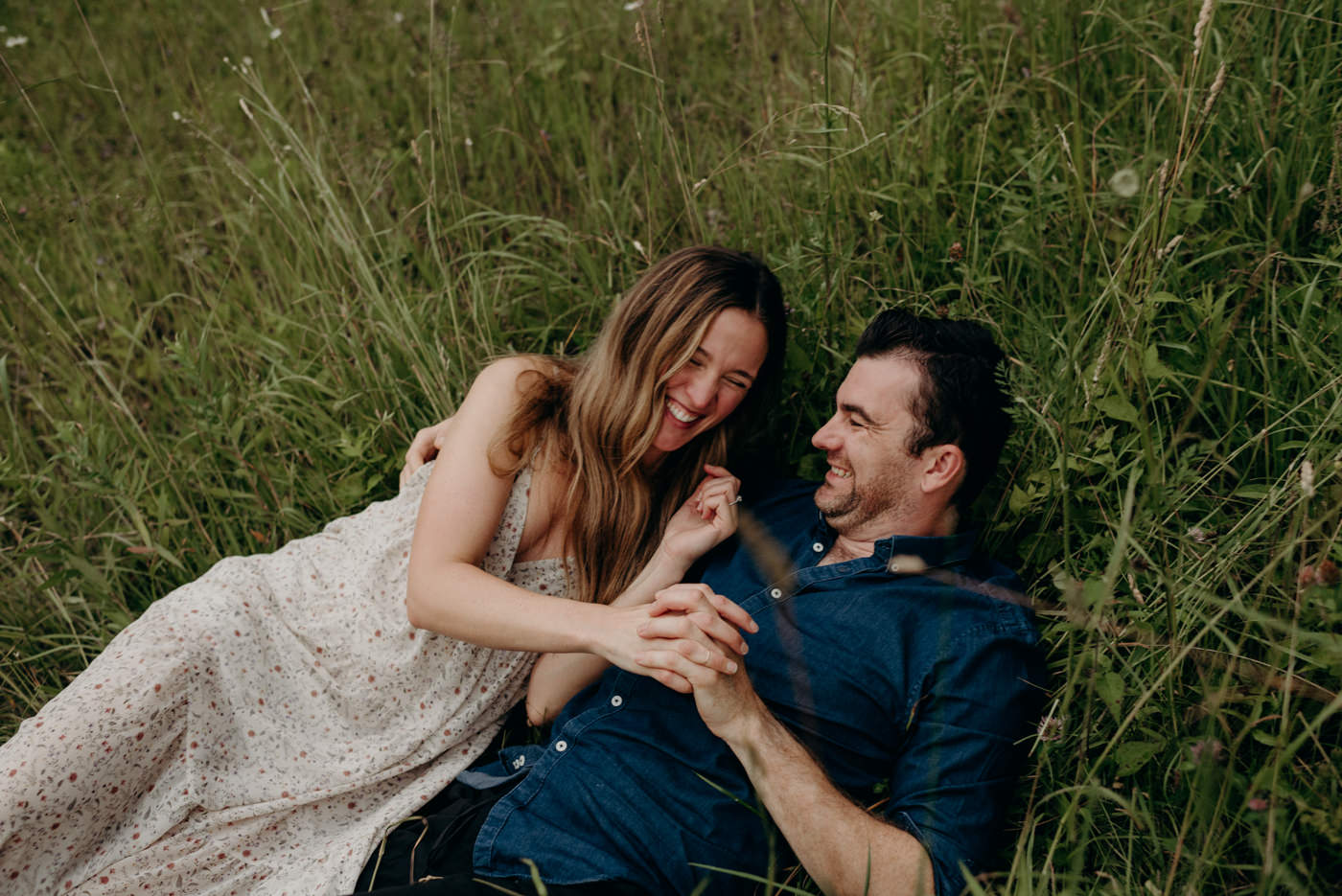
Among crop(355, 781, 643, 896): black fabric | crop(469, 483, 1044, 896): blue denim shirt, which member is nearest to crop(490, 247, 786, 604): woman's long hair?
crop(469, 483, 1044, 896): blue denim shirt

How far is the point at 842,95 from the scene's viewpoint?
3.48 m

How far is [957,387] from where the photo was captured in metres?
2.42

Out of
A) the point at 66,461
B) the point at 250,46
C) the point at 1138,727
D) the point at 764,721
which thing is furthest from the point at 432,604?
the point at 250,46

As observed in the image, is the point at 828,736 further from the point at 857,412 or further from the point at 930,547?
the point at 857,412

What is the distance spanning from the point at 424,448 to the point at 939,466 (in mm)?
1569

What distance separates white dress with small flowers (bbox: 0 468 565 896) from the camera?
85.6 inches

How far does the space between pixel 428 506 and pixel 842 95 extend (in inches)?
90.0

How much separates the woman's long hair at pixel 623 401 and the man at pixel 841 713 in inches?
11.4

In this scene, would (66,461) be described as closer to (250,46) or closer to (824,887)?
(250,46)

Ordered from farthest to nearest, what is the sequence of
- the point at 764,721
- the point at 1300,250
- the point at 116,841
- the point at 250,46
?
the point at 250,46 < the point at 1300,250 < the point at 116,841 < the point at 764,721

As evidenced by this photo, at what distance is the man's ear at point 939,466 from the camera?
95.0 inches

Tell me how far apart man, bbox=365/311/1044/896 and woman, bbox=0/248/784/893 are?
0.23m

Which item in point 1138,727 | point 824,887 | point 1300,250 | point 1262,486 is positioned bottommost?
point 824,887

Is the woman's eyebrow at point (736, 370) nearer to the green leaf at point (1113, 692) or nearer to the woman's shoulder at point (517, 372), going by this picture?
the woman's shoulder at point (517, 372)
